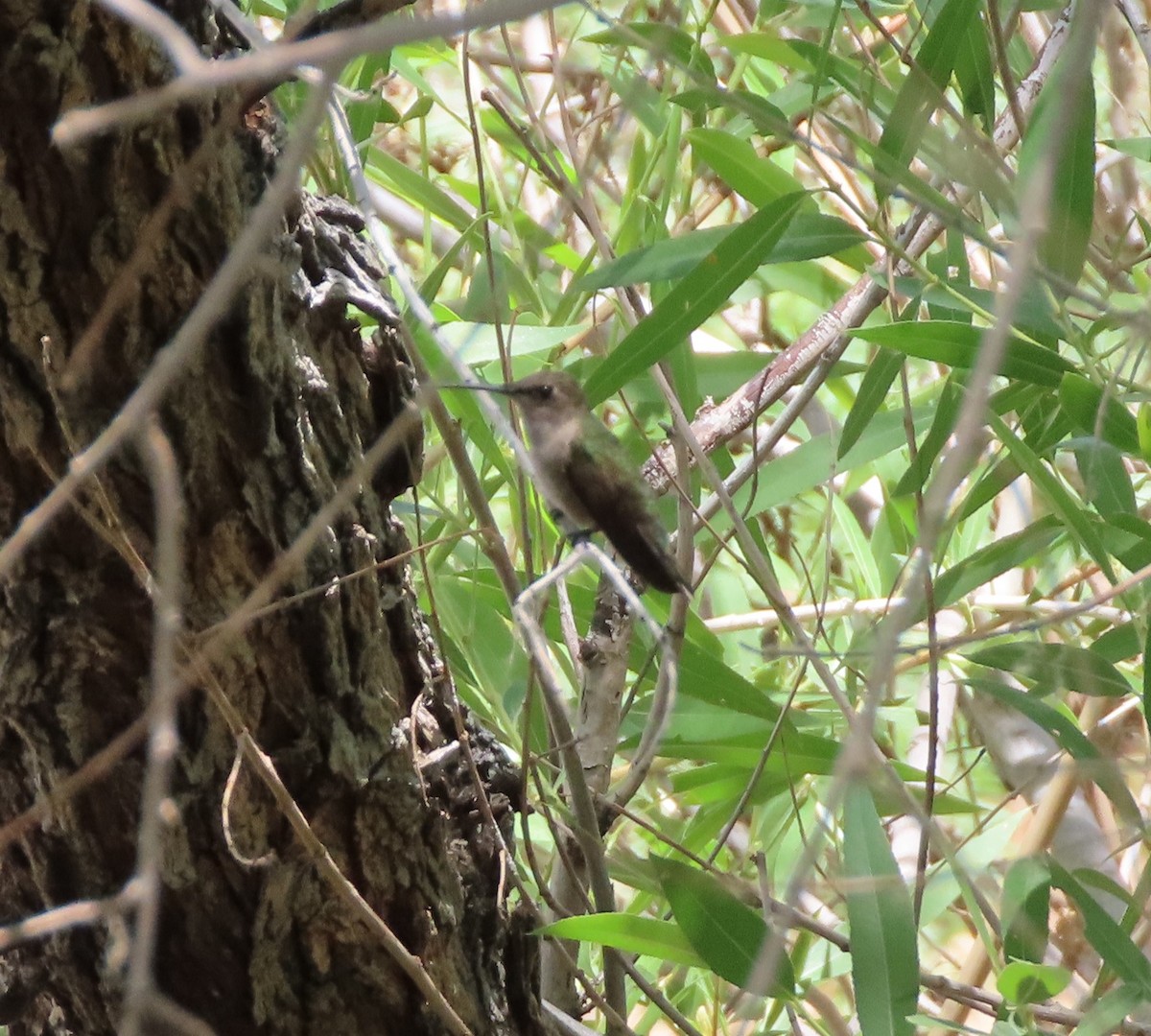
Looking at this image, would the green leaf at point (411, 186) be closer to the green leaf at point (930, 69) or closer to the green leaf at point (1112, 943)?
the green leaf at point (930, 69)

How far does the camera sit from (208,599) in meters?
0.97

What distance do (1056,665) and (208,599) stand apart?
0.89 metres

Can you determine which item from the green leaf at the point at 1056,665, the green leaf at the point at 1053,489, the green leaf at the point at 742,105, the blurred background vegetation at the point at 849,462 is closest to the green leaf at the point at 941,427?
the blurred background vegetation at the point at 849,462

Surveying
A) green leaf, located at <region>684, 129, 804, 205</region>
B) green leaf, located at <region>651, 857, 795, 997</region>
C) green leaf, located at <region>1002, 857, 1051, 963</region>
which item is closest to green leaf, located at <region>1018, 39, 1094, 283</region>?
green leaf, located at <region>684, 129, 804, 205</region>

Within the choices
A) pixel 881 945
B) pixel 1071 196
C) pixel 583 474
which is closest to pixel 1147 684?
pixel 881 945

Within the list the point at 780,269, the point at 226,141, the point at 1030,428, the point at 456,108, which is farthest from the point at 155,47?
the point at 456,108

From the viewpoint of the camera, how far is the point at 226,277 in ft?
1.29

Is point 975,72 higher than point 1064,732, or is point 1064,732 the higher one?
point 975,72

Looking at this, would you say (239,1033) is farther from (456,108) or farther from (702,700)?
(456,108)

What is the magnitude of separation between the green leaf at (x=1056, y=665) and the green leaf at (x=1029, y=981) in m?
0.35

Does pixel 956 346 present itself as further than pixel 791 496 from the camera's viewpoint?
No

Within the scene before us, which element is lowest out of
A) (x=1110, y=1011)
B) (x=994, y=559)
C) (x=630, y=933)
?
(x=1110, y=1011)

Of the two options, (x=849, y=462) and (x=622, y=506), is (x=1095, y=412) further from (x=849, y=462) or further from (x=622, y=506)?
(x=622, y=506)

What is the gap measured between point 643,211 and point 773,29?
279mm
